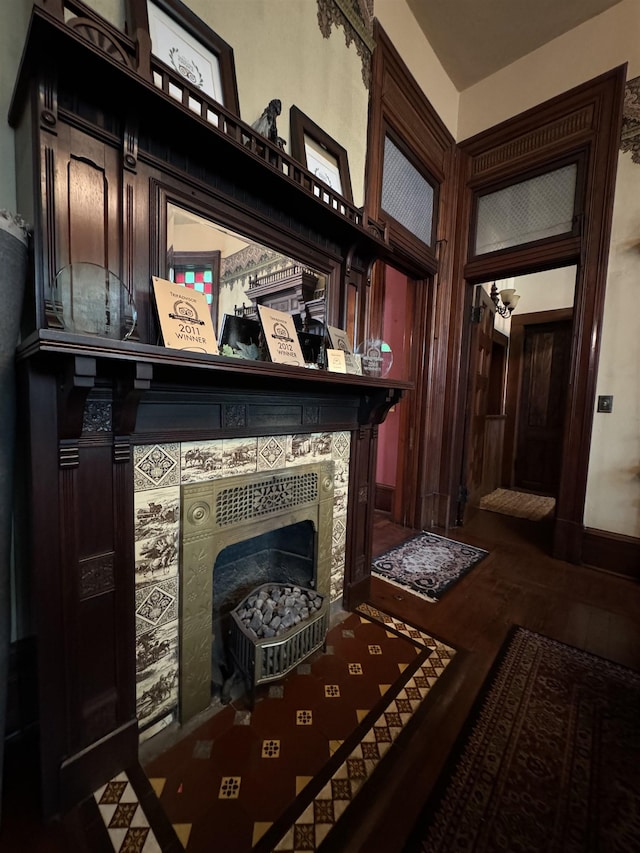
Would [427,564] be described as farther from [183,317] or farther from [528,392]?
[528,392]

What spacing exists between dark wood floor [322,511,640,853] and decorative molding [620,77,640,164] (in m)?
2.87

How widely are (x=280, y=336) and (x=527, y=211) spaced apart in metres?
2.72

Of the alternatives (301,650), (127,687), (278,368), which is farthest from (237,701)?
(278,368)

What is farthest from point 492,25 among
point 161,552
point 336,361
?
point 161,552

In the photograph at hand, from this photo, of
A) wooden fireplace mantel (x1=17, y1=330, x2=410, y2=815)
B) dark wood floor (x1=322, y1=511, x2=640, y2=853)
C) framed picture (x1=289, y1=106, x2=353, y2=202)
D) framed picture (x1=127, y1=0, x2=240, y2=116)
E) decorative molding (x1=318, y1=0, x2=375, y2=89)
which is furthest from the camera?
decorative molding (x1=318, y1=0, x2=375, y2=89)

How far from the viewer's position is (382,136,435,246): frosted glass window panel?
7.61 ft

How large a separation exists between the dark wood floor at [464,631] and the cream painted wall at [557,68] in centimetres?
347

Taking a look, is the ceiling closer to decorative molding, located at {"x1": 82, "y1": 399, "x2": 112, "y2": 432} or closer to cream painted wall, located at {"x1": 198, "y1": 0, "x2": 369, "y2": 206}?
cream painted wall, located at {"x1": 198, "y1": 0, "x2": 369, "y2": 206}

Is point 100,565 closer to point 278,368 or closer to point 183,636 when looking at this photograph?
point 183,636

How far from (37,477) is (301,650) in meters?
1.11

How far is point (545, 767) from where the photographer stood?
1.07m

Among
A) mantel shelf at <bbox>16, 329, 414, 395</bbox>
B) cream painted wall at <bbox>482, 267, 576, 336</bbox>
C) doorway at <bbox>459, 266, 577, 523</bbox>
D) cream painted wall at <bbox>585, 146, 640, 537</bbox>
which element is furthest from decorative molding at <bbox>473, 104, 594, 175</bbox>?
mantel shelf at <bbox>16, 329, 414, 395</bbox>

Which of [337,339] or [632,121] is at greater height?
[632,121]

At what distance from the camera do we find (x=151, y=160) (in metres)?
1.02
